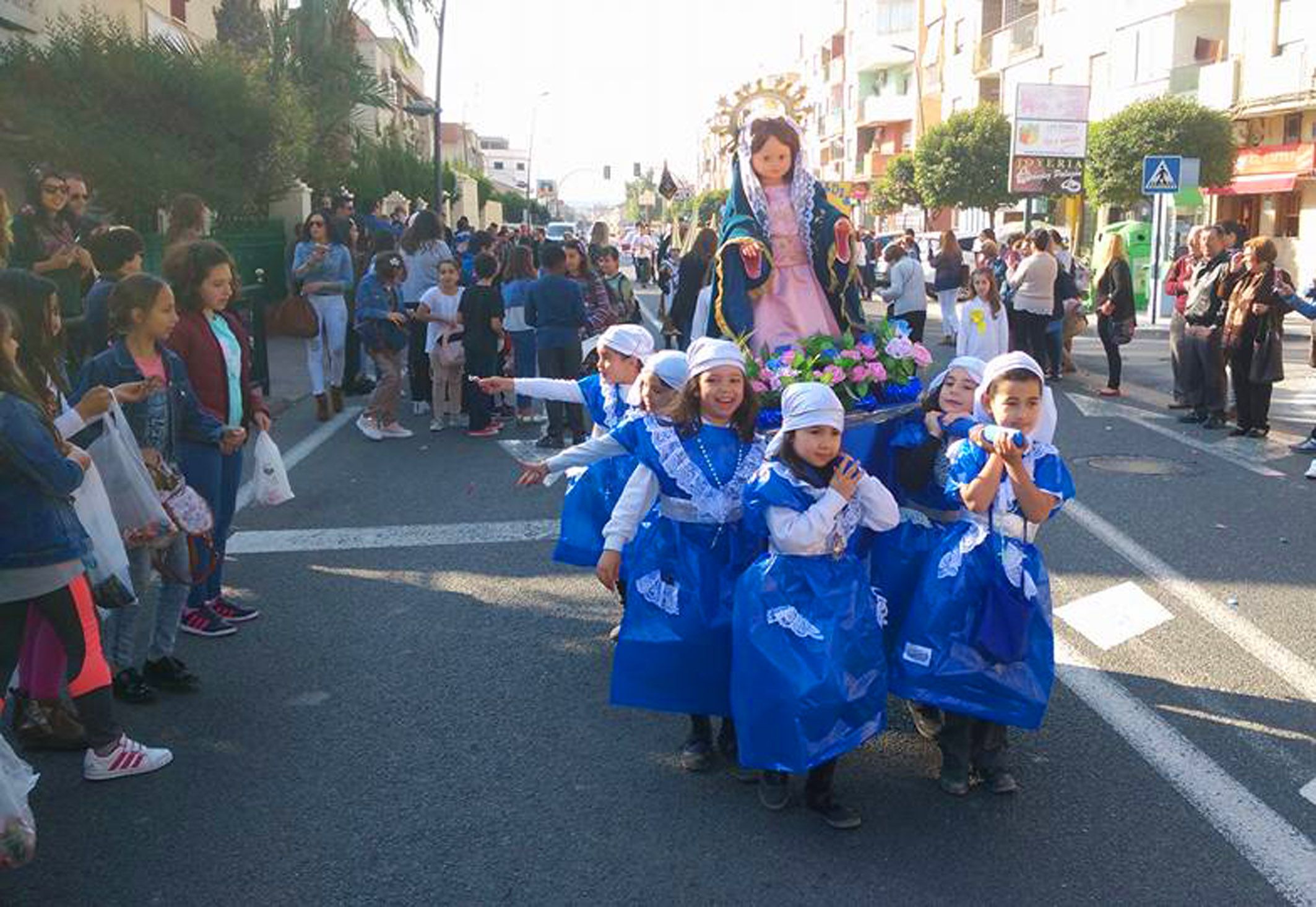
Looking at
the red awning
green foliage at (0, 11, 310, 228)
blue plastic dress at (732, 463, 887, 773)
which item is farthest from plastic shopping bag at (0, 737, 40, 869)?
the red awning

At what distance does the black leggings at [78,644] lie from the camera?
3.69 meters

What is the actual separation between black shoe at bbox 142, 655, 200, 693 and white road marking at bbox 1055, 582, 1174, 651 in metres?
3.75

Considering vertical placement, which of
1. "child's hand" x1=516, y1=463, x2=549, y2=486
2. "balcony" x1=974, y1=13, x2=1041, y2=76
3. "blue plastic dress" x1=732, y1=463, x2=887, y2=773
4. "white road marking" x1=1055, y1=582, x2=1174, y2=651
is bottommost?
"white road marking" x1=1055, y1=582, x2=1174, y2=651

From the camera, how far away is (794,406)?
12.2 feet

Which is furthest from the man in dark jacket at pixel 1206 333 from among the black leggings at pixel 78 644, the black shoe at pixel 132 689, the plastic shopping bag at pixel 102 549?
the black leggings at pixel 78 644

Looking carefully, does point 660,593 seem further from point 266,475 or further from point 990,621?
point 266,475

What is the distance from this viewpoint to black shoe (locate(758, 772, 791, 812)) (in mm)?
3895

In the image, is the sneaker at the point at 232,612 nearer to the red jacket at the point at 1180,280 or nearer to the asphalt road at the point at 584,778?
the asphalt road at the point at 584,778

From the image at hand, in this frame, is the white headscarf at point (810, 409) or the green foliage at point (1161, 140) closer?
the white headscarf at point (810, 409)

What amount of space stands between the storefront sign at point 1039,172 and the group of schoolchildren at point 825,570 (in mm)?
28403

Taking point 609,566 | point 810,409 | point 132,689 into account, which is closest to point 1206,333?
point 810,409

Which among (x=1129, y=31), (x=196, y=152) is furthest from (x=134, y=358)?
(x=1129, y=31)

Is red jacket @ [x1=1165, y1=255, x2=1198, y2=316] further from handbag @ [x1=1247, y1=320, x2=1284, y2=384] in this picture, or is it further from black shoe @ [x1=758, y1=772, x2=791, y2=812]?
black shoe @ [x1=758, y1=772, x2=791, y2=812]

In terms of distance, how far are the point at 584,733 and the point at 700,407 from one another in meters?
1.30
